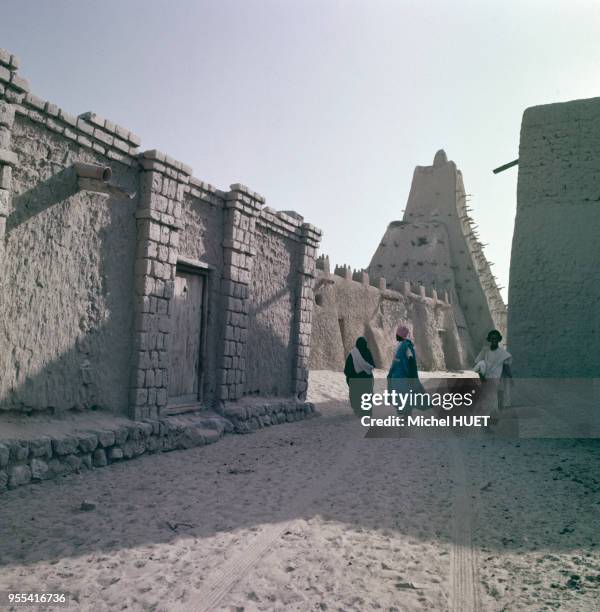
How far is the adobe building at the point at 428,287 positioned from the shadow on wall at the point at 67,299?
11293mm

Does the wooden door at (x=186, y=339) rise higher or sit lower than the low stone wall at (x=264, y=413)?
higher

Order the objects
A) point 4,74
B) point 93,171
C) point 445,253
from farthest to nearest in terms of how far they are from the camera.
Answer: point 445,253 < point 93,171 < point 4,74

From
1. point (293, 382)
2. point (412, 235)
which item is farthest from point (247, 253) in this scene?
point (412, 235)

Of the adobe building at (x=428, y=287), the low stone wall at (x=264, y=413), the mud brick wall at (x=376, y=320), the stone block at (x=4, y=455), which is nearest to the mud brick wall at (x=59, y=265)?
the stone block at (x=4, y=455)

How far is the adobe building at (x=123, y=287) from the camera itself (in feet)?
17.2

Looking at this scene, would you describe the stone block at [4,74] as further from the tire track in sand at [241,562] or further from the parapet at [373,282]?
the parapet at [373,282]

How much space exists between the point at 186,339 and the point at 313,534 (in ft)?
14.3

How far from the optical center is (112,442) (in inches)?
231

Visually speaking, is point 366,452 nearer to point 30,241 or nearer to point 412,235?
point 30,241

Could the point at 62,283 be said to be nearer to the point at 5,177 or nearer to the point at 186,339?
the point at 5,177

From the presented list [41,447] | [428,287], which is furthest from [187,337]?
[428,287]

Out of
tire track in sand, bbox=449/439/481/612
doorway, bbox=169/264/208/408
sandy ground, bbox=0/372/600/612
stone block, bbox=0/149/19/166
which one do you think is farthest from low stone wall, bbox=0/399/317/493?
tire track in sand, bbox=449/439/481/612

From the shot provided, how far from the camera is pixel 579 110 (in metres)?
8.37

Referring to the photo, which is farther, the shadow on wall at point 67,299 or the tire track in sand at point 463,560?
the shadow on wall at point 67,299
